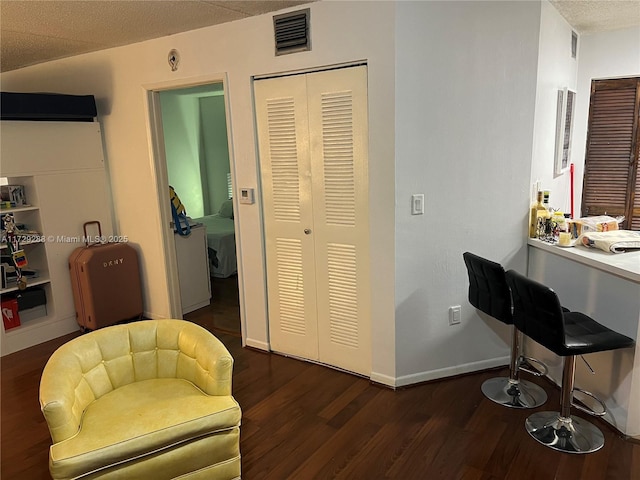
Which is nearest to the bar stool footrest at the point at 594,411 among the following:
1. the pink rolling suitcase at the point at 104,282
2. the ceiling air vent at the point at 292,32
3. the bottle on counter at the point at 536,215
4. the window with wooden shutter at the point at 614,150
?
the bottle on counter at the point at 536,215

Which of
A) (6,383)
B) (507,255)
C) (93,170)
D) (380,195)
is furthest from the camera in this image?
→ (93,170)

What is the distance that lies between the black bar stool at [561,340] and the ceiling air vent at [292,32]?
1833 millimetres

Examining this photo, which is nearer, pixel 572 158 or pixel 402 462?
pixel 402 462

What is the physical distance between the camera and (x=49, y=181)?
149 inches

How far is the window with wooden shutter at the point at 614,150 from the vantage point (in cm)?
411

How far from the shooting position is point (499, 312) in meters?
2.60

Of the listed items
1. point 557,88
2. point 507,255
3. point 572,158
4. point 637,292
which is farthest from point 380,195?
point 572,158

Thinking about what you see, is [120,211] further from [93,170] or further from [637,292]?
[637,292]

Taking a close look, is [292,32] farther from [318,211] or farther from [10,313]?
[10,313]

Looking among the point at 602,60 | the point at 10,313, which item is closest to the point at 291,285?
the point at 10,313

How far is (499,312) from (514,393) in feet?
1.88

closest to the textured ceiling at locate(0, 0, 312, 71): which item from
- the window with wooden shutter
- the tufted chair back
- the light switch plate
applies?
the light switch plate

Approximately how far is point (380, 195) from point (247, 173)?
3.49 ft

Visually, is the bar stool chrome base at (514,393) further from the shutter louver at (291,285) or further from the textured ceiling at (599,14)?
the textured ceiling at (599,14)
